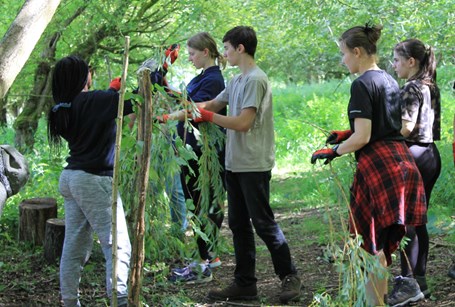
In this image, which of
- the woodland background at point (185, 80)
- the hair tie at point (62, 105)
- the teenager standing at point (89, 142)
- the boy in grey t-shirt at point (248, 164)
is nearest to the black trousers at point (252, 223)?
the boy in grey t-shirt at point (248, 164)

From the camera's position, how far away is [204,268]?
521 cm

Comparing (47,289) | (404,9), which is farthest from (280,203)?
(47,289)

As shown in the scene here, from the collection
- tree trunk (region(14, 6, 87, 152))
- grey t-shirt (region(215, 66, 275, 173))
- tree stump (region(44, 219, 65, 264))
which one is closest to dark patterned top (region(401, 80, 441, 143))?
grey t-shirt (region(215, 66, 275, 173))

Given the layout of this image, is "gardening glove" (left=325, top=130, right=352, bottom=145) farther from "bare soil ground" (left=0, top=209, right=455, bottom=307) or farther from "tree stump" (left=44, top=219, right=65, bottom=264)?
"tree stump" (left=44, top=219, right=65, bottom=264)

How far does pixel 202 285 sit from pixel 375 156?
2062 mm

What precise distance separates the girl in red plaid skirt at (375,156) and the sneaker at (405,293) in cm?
43

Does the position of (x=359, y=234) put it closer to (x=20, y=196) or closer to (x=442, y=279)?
(x=442, y=279)

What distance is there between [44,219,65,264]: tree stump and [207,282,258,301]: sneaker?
165 centimetres

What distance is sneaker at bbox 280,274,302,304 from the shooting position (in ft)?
14.9

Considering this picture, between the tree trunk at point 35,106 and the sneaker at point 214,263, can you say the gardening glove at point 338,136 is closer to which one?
the sneaker at point 214,263

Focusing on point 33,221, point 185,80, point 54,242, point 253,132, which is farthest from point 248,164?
point 185,80

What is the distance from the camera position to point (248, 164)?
4457mm

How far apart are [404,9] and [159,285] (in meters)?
4.54

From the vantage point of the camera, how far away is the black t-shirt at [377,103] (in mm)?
3646
